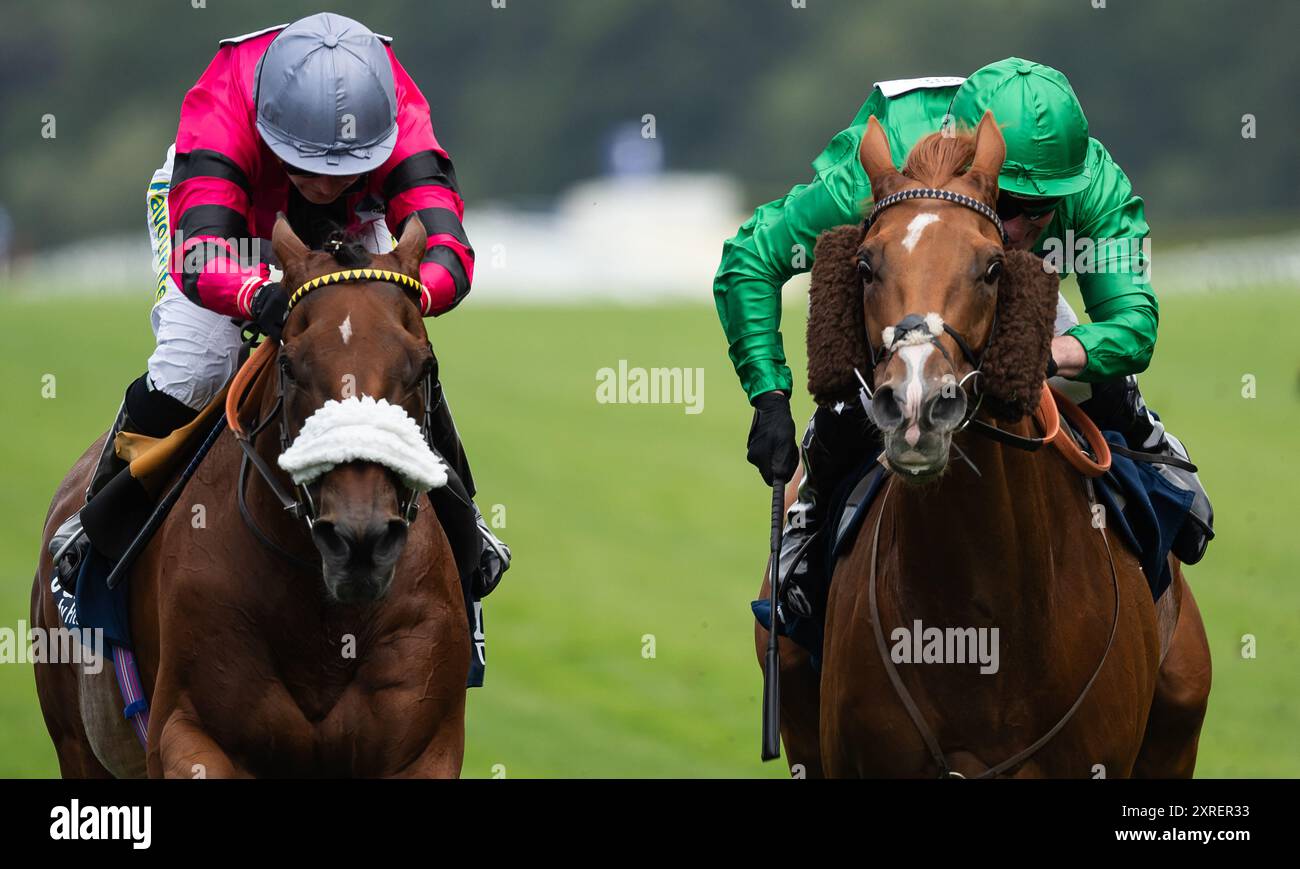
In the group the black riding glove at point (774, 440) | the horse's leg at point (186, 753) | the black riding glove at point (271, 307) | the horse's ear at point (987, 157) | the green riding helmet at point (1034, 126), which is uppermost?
the green riding helmet at point (1034, 126)

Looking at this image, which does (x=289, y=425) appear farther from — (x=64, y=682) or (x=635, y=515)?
(x=635, y=515)

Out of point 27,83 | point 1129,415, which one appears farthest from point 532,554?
point 27,83

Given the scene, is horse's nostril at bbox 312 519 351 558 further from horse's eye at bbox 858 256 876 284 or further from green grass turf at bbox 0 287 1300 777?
green grass turf at bbox 0 287 1300 777

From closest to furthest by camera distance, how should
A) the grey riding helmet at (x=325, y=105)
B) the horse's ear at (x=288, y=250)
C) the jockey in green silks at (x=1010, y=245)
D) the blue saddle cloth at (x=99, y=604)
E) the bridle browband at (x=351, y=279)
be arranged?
the bridle browband at (x=351, y=279), the horse's ear at (x=288, y=250), the jockey in green silks at (x=1010, y=245), the grey riding helmet at (x=325, y=105), the blue saddle cloth at (x=99, y=604)

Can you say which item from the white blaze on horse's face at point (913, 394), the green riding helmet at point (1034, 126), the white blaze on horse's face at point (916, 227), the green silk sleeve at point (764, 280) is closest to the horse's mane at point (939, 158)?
Result: the white blaze on horse's face at point (916, 227)

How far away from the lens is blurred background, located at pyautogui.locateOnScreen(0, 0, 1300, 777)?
597 inches

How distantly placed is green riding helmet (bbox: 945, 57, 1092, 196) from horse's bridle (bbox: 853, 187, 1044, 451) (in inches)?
18.6

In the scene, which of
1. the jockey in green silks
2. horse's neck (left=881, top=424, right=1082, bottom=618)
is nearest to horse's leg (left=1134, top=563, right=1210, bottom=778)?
the jockey in green silks

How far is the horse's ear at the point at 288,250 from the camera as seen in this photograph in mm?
5379

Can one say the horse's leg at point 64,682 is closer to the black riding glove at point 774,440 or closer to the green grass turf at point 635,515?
the black riding glove at point 774,440

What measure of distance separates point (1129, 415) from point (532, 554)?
12.4 meters

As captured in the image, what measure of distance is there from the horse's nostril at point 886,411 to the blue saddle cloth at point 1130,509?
1.26 metres

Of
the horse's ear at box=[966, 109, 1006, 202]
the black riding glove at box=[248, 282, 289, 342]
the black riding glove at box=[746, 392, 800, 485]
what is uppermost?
the horse's ear at box=[966, 109, 1006, 202]

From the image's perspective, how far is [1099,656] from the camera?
5844mm
